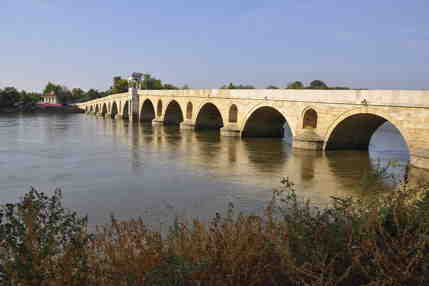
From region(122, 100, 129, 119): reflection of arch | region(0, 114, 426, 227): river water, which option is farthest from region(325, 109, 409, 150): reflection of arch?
region(122, 100, 129, 119): reflection of arch

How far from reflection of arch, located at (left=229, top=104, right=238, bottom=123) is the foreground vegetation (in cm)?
2192

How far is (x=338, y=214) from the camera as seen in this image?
163 inches

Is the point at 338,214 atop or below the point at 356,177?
atop

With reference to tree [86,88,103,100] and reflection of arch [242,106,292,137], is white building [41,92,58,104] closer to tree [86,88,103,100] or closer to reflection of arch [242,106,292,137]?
tree [86,88,103,100]

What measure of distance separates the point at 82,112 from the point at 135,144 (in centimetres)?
5915

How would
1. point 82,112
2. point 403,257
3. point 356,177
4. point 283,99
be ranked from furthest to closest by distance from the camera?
point 82,112
point 283,99
point 356,177
point 403,257

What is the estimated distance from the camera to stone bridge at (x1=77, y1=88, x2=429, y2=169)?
1362cm

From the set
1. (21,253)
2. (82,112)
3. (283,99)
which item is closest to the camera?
(21,253)

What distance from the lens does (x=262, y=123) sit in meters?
25.3

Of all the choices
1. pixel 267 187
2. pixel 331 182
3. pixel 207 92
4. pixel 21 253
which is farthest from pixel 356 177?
pixel 207 92

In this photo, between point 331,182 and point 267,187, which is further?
point 331,182

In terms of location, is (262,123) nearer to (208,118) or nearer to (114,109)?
(208,118)

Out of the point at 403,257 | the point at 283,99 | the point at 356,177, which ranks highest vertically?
the point at 283,99

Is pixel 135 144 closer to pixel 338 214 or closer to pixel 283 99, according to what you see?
pixel 283 99
